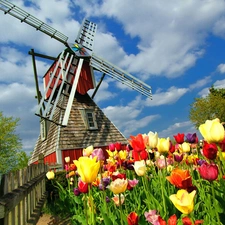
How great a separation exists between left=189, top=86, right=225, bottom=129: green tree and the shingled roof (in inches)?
776

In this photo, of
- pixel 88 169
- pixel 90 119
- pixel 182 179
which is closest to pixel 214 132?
pixel 182 179

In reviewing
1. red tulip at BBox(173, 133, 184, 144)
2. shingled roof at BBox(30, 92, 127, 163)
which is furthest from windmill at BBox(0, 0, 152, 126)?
red tulip at BBox(173, 133, 184, 144)

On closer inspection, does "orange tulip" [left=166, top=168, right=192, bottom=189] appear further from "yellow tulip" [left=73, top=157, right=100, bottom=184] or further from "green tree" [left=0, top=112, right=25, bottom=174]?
"green tree" [left=0, top=112, right=25, bottom=174]

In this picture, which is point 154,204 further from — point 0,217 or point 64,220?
point 64,220

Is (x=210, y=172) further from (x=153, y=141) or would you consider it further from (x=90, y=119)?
(x=90, y=119)

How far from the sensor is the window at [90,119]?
47.1 ft

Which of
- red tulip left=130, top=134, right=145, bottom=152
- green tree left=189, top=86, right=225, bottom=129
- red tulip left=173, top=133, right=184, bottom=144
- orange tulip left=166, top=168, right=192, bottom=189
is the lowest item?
orange tulip left=166, top=168, right=192, bottom=189

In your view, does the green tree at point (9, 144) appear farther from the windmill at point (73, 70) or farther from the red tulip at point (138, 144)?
the red tulip at point (138, 144)

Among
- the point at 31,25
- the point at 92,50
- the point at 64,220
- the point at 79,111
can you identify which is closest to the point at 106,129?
the point at 79,111

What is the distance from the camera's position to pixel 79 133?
13758 millimetres

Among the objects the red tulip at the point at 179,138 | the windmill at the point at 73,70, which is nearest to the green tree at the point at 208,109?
the windmill at the point at 73,70

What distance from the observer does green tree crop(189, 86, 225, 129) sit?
31875 millimetres

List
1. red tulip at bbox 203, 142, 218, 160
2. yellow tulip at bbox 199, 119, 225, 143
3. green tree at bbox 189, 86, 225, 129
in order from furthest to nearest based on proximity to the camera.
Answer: green tree at bbox 189, 86, 225, 129 → red tulip at bbox 203, 142, 218, 160 → yellow tulip at bbox 199, 119, 225, 143

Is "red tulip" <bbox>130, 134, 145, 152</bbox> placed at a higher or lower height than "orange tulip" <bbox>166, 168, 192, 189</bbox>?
higher
